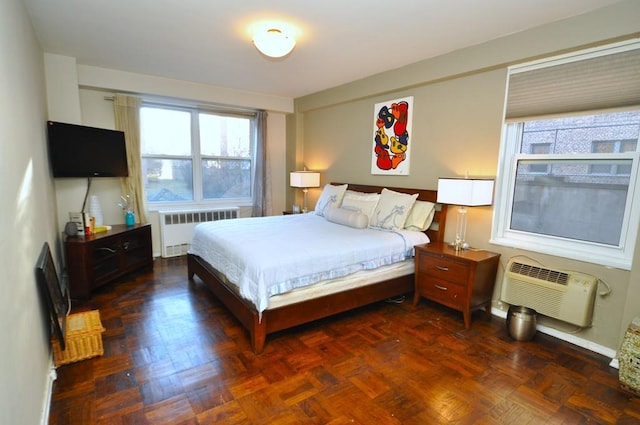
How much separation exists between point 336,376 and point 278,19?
260cm

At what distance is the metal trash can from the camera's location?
2482mm

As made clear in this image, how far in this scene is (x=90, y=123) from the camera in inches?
152

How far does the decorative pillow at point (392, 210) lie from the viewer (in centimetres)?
331

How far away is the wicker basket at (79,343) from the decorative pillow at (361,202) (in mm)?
2620

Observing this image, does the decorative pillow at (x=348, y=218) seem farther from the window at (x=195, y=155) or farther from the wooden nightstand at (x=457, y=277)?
the window at (x=195, y=155)

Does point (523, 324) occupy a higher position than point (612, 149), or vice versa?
point (612, 149)

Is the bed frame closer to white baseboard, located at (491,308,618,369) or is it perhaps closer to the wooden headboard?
the wooden headboard

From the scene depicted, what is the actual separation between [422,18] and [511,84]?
1024 millimetres

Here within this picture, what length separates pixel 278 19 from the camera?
2.41 meters

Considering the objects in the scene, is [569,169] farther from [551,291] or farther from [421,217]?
[421,217]

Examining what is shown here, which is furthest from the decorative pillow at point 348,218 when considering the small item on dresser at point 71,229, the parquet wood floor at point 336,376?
the small item on dresser at point 71,229

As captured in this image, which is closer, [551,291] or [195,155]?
[551,291]

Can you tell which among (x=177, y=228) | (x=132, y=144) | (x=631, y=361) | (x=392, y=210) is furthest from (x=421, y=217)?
(x=132, y=144)

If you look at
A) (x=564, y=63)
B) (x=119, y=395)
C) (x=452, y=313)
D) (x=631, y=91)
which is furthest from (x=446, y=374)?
(x=564, y=63)
